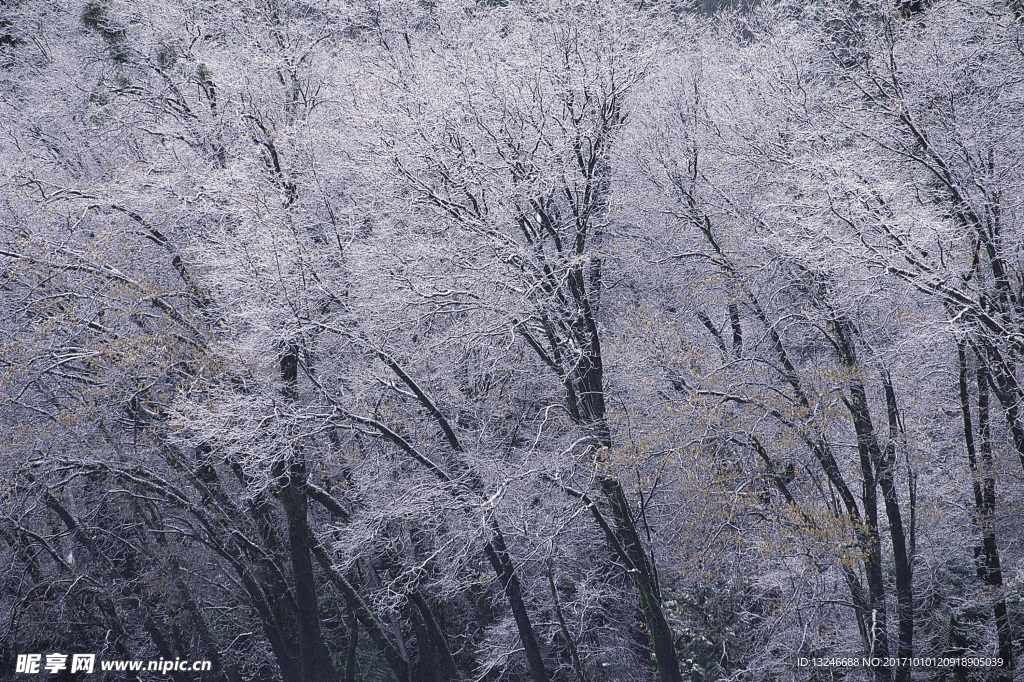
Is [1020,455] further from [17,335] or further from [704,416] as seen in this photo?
[17,335]

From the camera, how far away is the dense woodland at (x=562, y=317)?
1088cm

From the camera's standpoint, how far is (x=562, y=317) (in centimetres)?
1102

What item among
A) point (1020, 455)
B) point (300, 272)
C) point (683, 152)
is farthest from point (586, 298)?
point (1020, 455)

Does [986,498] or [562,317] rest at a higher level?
[562,317]

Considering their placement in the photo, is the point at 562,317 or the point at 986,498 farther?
the point at 986,498

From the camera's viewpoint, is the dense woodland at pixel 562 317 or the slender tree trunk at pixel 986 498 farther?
the slender tree trunk at pixel 986 498

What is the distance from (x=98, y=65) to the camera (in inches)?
619

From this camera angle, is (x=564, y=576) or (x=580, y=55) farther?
(x=564, y=576)

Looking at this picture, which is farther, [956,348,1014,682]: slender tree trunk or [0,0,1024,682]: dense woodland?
[956,348,1014,682]: slender tree trunk

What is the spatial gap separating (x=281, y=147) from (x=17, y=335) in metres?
5.03

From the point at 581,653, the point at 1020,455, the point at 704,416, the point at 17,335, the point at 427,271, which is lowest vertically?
the point at 581,653

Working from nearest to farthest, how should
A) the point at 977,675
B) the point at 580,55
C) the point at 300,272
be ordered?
the point at 300,272 < the point at 580,55 < the point at 977,675

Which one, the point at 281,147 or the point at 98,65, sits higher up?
the point at 98,65

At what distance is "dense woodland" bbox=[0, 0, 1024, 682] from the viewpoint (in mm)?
10875
